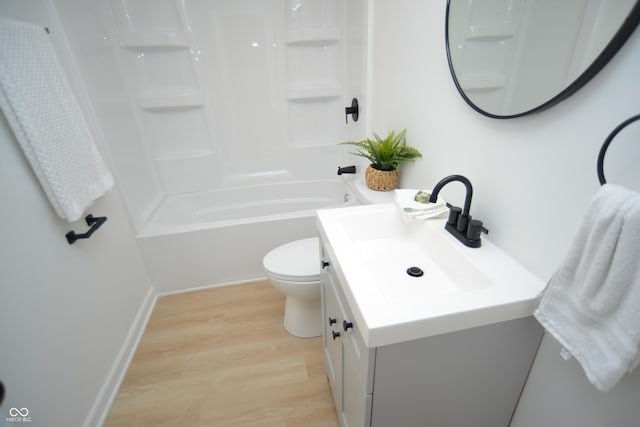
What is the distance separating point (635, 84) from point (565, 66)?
0.46ft

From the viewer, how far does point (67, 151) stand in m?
1.17

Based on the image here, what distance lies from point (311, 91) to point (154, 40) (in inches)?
46.4

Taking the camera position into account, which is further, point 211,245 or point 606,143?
point 211,245

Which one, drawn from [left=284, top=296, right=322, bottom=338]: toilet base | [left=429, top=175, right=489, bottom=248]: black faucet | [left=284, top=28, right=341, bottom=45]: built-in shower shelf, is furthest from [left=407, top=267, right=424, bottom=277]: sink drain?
[left=284, top=28, right=341, bottom=45]: built-in shower shelf

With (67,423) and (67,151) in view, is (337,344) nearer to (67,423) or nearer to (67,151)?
(67,423)

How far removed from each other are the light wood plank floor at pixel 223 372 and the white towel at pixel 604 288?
1039 millimetres

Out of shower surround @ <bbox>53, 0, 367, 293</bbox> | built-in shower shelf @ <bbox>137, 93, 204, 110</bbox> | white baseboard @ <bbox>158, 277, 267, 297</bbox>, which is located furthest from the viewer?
built-in shower shelf @ <bbox>137, 93, 204, 110</bbox>

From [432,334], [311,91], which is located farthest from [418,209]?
[311,91]

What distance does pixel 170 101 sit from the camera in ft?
7.38

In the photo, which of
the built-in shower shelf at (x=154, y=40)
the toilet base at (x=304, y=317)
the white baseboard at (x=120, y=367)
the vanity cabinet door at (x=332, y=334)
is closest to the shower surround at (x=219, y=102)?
the built-in shower shelf at (x=154, y=40)

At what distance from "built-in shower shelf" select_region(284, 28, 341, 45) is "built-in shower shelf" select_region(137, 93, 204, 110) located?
84 centimetres

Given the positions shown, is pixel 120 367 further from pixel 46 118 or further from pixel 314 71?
pixel 314 71

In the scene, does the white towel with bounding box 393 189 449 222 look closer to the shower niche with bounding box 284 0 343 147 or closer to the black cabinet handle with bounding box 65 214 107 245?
the black cabinet handle with bounding box 65 214 107 245

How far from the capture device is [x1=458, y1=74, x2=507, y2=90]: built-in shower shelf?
2.74 feet
